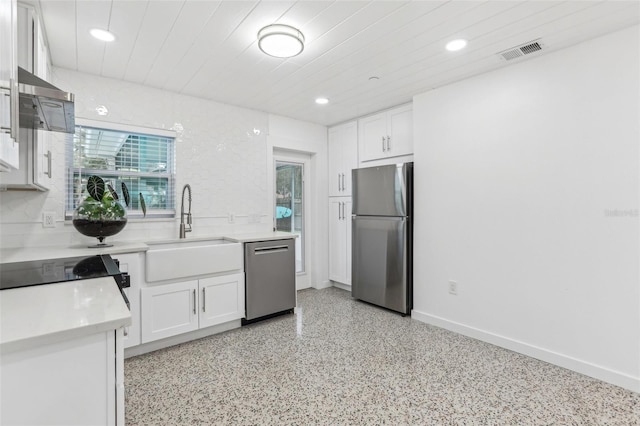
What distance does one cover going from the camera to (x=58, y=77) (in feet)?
8.84

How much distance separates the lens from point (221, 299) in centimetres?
301

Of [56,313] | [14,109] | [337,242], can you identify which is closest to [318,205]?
[337,242]

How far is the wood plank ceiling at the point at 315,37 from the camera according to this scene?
6.29 feet

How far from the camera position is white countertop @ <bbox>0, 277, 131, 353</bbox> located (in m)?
0.81

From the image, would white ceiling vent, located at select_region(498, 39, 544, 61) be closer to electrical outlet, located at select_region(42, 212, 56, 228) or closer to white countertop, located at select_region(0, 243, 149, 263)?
white countertop, located at select_region(0, 243, 149, 263)

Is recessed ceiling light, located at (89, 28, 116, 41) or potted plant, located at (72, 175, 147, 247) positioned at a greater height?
recessed ceiling light, located at (89, 28, 116, 41)

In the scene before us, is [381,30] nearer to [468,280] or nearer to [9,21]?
[9,21]

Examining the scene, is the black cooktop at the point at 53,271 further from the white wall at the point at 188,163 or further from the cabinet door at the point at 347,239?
the cabinet door at the point at 347,239

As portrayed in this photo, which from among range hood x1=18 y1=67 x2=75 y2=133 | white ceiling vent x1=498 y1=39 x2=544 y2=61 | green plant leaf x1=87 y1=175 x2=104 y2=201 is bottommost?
green plant leaf x1=87 y1=175 x2=104 y2=201

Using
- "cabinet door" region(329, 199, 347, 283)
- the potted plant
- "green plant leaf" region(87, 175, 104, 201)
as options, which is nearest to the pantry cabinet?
"cabinet door" region(329, 199, 347, 283)

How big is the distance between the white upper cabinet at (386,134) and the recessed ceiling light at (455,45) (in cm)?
118

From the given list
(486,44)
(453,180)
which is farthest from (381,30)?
(453,180)

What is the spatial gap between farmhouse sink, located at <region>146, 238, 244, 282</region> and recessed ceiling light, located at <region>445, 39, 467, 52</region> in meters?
2.47

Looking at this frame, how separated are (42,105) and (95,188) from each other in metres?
1.12
